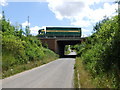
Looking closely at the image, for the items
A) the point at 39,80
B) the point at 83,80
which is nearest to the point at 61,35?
the point at 39,80

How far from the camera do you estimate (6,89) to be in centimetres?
1315

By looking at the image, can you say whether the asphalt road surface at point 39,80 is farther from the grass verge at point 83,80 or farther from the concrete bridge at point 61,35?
the concrete bridge at point 61,35

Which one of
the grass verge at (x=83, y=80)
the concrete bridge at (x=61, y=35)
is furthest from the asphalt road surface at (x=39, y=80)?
the concrete bridge at (x=61, y=35)

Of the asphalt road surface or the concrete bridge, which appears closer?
the asphalt road surface

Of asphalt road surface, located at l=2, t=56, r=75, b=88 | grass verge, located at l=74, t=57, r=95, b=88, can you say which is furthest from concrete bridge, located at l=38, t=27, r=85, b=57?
grass verge, located at l=74, t=57, r=95, b=88

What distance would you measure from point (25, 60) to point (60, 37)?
99.3 feet

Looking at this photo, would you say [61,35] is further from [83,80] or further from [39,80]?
[83,80]

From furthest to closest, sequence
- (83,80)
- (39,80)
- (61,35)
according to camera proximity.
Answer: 1. (61,35)
2. (39,80)
3. (83,80)

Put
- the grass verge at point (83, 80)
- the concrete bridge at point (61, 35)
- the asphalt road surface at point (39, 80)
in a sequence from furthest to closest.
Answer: the concrete bridge at point (61, 35)
the asphalt road surface at point (39, 80)
the grass verge at point (83, 80)

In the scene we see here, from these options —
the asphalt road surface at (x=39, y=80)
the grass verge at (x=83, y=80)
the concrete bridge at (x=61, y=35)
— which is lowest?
the asphalt road surface at (x=39, y=80)

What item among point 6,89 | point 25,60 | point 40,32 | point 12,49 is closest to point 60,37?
point 40,32

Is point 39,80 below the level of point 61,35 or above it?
below

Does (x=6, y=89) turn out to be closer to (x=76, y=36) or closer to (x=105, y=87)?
(x=105, y=87)

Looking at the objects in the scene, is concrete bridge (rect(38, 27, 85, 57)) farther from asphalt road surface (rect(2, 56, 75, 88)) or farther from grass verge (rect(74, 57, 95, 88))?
grass verge (rect(74, 57, 95, 88))
